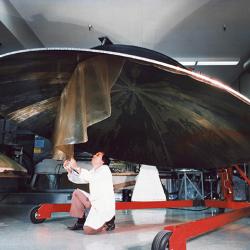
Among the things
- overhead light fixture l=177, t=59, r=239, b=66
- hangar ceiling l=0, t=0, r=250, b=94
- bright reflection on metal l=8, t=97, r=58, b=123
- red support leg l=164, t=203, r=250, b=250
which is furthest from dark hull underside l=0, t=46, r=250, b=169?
overhead light fixture l=177, t=59, r=239, b=66

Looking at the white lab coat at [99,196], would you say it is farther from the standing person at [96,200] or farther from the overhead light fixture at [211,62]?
the overhead light fixture at [211,62]

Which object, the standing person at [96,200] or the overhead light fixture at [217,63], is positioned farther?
the overhead light fixture at [217,63]

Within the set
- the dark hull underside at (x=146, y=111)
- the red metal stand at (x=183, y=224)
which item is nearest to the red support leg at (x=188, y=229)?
the red metal stand at (x=183, y=224)

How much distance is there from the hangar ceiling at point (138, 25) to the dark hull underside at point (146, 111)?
2539 mm

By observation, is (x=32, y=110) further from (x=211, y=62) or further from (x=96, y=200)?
(x=211, y=62)

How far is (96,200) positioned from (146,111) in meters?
0.74

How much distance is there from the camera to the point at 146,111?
2191 mm

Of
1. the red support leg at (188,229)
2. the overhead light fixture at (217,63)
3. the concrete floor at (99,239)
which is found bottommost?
the concrete floor at (99,239)

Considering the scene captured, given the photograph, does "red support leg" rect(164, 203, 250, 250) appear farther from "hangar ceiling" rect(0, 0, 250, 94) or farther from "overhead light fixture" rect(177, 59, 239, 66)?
"overhead light fixture" rect(177, 59, 239, 66)

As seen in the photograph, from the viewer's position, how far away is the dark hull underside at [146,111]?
59.4 inches

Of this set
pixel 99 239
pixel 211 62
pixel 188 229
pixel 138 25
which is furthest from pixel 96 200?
pixel 211 62

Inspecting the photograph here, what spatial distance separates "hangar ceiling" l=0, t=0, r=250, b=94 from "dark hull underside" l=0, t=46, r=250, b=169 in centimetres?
254

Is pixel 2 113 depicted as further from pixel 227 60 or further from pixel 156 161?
pixel 227 60

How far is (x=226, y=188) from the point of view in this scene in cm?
331
